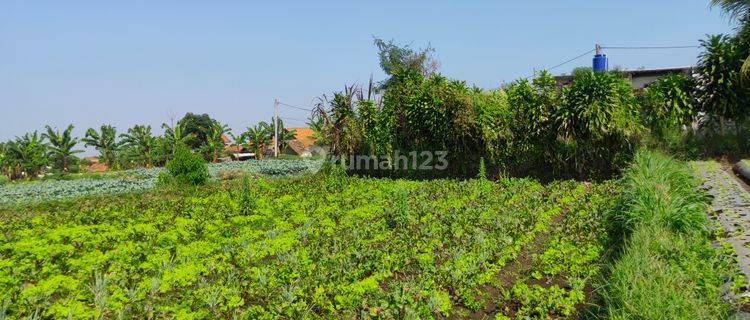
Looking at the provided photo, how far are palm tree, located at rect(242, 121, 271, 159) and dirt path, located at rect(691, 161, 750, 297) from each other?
3349 centimetres

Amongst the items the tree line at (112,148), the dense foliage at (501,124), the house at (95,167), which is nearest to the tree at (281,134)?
the tree line at (112,148)

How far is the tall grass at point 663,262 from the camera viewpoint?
3926 mm

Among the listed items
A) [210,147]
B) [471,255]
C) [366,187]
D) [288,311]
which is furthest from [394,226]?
[210,147]

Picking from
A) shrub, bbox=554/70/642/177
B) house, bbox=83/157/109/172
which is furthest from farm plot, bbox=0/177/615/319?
house, bbox=83/157/109/172

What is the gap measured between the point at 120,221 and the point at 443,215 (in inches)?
246

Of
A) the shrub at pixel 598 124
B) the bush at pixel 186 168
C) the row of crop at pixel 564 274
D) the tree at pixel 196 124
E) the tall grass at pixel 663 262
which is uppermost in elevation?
the tree at pixel 196 124

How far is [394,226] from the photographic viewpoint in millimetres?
8695

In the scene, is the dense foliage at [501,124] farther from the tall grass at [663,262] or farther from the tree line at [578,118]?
the tall grass at [663,262]

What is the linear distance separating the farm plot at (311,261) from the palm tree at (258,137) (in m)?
29.9

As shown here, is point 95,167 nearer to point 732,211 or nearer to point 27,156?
point 27,156

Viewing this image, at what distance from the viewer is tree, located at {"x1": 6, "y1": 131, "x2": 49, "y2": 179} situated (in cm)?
3105

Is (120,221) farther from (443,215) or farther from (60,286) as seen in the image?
(443,215)

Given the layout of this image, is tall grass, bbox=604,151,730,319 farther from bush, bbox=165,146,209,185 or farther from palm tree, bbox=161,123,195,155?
palm tree, bbox=161,123,195,155

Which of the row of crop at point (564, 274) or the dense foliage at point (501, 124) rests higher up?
the dense foliage at point (501, 124)
